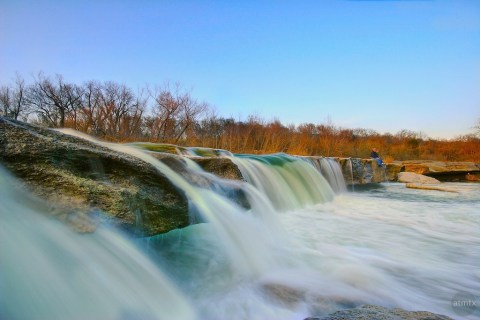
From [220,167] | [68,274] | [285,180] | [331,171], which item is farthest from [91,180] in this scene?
[331,171]

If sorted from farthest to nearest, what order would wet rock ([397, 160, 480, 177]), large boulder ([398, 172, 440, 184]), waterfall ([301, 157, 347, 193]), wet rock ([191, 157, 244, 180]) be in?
wet rock ([397, 160, 480, 177]) → large boulder ([398, 172, 440, 184]) → waterfall ([301, 157, 347, 193]) → wet rock ([191, 157, 244, 180])

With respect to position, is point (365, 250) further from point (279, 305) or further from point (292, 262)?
point (279, 305)

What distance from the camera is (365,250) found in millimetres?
3418

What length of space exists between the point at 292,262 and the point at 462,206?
20.7 ft

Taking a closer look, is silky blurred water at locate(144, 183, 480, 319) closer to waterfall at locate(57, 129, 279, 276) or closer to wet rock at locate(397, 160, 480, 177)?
waterfall at locate(57, 129, 279, 276)

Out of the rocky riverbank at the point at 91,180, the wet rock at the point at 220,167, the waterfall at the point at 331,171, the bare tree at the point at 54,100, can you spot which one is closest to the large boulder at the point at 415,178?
the waterfall at the point at 331,171

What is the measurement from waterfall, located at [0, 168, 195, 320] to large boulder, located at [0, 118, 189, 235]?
0.44 ft

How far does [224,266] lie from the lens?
8.64 ft

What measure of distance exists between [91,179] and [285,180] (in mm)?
5222

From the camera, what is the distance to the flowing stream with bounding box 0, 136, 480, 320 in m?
1.62

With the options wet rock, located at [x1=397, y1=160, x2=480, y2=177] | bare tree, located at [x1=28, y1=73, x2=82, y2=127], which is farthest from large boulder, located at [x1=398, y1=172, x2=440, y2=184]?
bare tree, located at [x1=28, y1=73, x2=82, y2=127]

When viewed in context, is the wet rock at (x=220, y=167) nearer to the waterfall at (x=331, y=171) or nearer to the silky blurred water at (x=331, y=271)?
the silky blurred water at (x=331, y=271)

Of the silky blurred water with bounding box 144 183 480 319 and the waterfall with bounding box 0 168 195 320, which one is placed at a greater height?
the waterfall with bounding box 0 168 195 320

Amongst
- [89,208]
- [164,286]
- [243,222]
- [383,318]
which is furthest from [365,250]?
[89,208]
